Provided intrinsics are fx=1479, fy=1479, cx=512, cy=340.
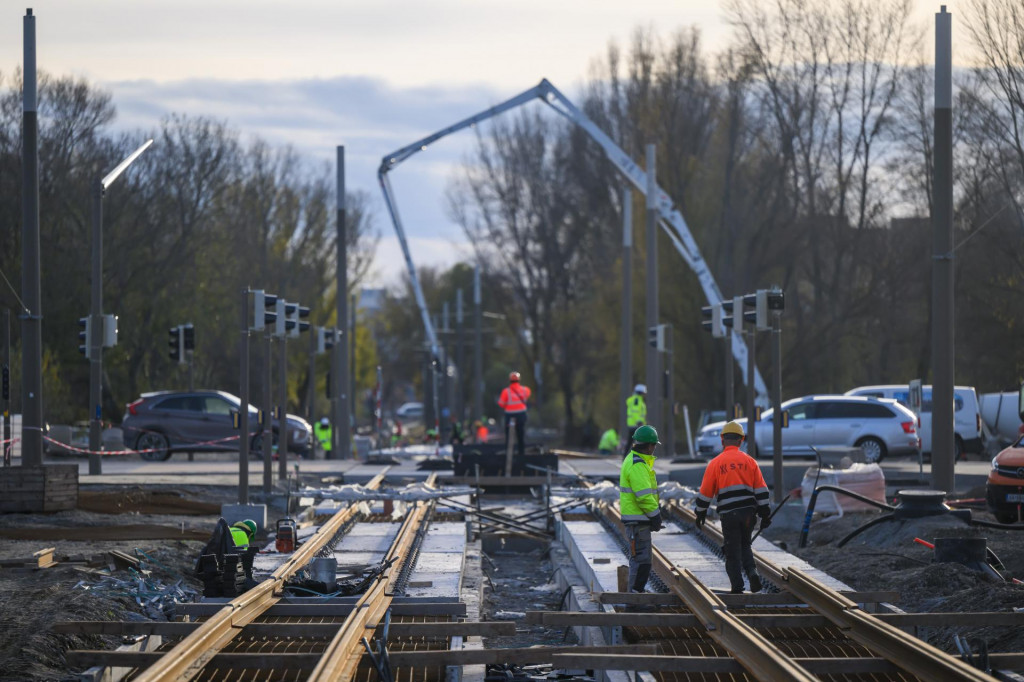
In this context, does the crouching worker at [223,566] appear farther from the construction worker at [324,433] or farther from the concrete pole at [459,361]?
the concrete pole at [459,361]

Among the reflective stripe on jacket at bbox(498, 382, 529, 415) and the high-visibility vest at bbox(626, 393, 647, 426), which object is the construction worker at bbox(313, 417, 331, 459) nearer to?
the high-visibility vest at bbox(626, 393, 647, 426)

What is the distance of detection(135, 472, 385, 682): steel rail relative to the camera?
8.91 m

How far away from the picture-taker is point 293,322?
24047 mm

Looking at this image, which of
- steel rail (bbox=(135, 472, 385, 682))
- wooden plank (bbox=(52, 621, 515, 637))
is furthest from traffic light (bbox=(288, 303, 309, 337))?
wooden plank (bbox=(52, 621, 515, 637))

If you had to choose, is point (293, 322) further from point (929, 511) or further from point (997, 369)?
point (997, 369)

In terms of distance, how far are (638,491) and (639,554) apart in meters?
0.58

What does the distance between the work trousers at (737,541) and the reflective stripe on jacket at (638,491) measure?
2.17ft

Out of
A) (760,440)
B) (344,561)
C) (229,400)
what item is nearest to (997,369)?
(760,440)

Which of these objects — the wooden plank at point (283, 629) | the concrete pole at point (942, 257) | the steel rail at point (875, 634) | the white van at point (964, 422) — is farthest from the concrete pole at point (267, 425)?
the white van at point (964, 422)

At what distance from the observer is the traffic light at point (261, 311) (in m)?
21.3

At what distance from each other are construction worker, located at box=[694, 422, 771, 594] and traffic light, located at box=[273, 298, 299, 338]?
10.8 metres

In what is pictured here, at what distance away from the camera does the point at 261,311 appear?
21.3m

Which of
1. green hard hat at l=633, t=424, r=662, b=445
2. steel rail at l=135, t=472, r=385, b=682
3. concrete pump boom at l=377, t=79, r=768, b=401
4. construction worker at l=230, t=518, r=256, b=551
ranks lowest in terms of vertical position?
steel rail at l=135, t=472, r=385, b=682

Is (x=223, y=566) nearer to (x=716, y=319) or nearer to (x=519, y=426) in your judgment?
(x=716, y=319)
